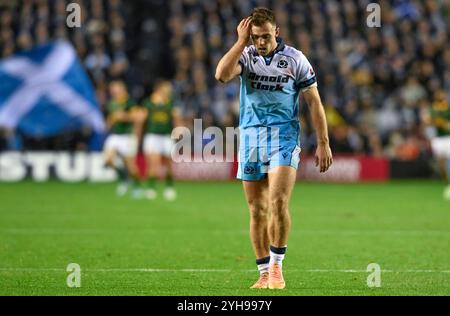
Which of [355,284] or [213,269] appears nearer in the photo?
[355,284]

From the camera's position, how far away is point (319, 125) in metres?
8.95

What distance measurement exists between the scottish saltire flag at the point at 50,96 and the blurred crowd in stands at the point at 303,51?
161 centimetres

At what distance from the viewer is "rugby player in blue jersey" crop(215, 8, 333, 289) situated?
29.2 feet

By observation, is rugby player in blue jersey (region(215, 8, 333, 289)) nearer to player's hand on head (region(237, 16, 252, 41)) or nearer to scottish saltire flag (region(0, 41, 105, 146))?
player's hand on head (region(237, 16, 252, 41))

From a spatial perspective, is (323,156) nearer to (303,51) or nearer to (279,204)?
(279,204)

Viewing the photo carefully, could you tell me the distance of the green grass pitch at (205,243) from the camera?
9234mm

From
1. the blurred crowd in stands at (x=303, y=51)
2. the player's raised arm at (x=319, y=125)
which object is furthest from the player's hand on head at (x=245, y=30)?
the blurred crowd in stands at (x=303, y=51)

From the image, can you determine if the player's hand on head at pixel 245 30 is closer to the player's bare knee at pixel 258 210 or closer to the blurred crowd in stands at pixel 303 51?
the player's bare knee at pixel 258 210

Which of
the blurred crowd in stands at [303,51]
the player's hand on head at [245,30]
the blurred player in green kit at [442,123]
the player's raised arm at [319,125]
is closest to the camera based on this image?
the player's hand on head at [245,30]

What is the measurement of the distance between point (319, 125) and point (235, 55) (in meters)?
1.02

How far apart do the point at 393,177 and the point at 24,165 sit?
1027 cm
